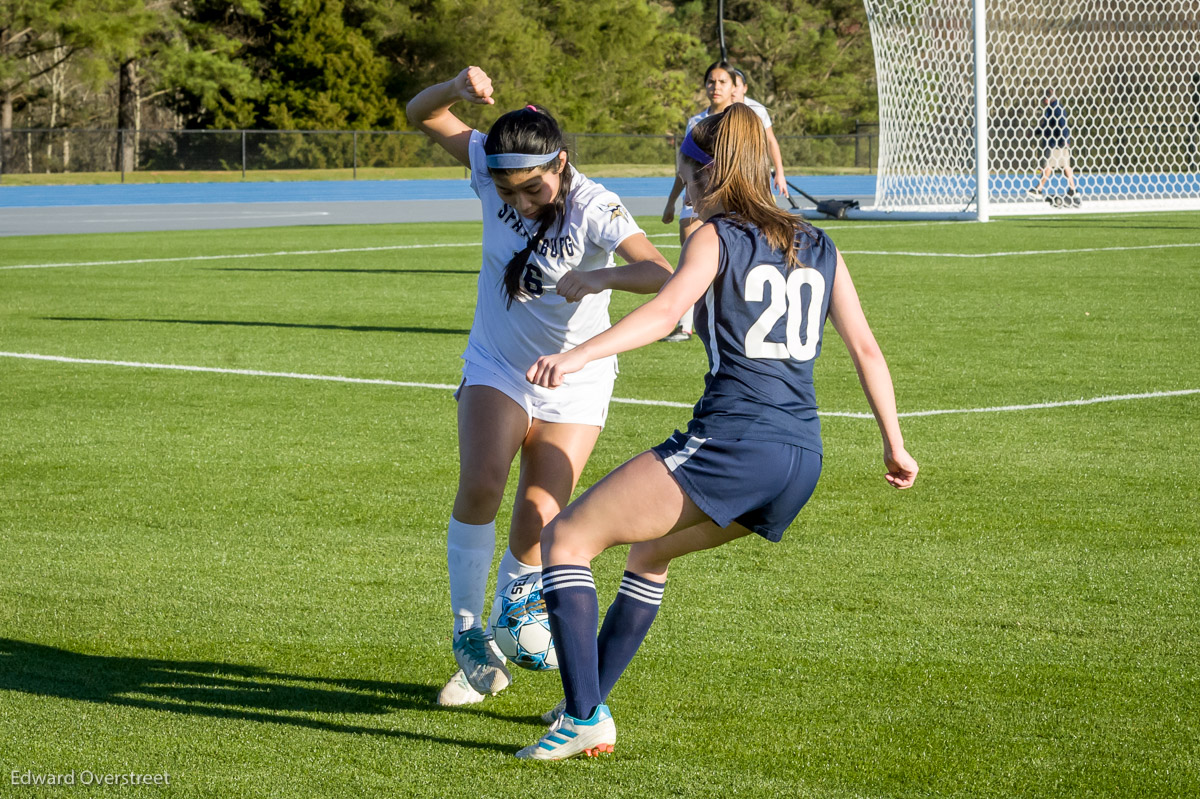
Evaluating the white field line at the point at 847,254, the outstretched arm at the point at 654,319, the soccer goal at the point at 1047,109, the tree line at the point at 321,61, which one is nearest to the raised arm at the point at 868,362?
the outstretched arm at the point at 654,319

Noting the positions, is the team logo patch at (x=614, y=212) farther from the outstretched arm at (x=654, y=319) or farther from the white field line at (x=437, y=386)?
the white field line at (x=437, y=386)

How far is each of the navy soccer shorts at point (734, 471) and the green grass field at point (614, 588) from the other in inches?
28.5

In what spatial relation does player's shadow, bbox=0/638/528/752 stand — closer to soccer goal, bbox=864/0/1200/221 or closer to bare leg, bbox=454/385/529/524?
bare leg, bbox=454/385/529/524

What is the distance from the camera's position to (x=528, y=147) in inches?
173

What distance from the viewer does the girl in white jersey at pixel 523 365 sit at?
14.6ft

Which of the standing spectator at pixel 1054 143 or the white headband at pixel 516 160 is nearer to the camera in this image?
the white headband at pixel 516 160

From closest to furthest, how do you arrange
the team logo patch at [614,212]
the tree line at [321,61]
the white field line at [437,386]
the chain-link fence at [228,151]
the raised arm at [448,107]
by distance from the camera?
the team logo patch at [614,212] < the raised arm at [448,107] < the white field line at [437,386] < the chain-link fence at [228,151] < the tree line at [321,61]

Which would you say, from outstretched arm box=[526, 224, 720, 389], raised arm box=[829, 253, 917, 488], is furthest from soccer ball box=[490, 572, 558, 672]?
raised arm box=[829, 253, 917, 488]

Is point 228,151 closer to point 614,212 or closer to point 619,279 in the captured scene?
point 614,212

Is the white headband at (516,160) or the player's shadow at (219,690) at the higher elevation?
the white headband at (516,160)

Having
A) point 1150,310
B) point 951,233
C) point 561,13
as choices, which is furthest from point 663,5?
point 1150,310

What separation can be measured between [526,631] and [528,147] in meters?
1.40

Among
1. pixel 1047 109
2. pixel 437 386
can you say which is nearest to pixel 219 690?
pixel 437 386

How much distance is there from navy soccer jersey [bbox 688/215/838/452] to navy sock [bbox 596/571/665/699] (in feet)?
1.69
